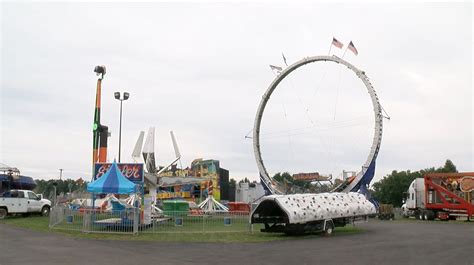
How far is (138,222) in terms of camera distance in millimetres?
23297

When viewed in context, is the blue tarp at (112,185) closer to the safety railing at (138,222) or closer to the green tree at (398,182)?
the safety railing at (138,222)

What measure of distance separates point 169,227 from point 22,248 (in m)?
9.41

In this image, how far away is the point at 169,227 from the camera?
2511 cm

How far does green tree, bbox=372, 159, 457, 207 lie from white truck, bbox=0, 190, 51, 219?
275 feet

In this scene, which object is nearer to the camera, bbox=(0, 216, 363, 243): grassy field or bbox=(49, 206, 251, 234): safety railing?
bbox=(0, 216, 363, 243): grassy field

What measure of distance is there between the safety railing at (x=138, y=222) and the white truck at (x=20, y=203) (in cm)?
935

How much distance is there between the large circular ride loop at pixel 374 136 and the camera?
43.5 m

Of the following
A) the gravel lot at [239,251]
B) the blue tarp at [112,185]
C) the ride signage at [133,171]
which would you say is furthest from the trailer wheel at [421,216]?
the blue tarp at [112,185]

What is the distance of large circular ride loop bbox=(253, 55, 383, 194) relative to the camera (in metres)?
43.5

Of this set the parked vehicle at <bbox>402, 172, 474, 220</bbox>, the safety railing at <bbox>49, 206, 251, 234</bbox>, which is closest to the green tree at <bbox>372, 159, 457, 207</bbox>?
the parked vehicle at <bbox>402, 172, 474, 220</bbox>

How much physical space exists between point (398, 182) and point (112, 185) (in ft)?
301

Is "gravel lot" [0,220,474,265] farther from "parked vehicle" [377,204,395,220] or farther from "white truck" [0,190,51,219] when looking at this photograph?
"parked vehicle" [377,204,395,220]

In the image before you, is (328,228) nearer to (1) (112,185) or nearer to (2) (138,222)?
(2) (138,222)

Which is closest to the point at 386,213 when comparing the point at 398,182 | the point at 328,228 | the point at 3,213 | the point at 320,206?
the point at 328,228
